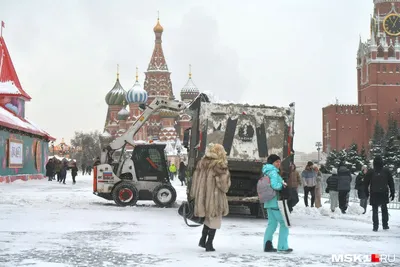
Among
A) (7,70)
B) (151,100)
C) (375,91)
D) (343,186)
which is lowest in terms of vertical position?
(343,186)

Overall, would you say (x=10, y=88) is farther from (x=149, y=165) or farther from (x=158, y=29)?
(x=158, y=29)

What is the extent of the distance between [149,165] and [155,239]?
9637 mm

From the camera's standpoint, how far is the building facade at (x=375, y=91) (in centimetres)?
13538

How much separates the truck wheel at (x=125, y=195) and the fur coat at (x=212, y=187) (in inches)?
413

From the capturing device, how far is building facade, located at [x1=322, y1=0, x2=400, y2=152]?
13538 cm

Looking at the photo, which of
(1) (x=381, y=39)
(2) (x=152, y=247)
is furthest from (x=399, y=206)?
(1) (x=381, y=39)

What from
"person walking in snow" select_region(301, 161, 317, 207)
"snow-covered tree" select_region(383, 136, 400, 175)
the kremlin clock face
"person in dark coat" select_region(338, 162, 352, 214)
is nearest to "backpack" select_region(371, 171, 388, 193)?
"person in dark coat" select_region(338, 162, 352, 214)

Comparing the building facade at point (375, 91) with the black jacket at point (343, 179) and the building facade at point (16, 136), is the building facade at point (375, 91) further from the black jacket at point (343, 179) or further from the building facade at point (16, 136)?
the black jacket at point (343, 179)

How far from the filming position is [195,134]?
17891 mm

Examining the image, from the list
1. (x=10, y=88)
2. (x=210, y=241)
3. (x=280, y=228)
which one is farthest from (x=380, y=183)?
(x=10, y=88)

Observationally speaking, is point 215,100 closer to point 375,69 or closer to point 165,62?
point 165,62

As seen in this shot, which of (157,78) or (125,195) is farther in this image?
(157,78)

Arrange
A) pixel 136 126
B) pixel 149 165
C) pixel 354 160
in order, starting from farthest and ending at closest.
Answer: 1. pixel 354 160
2. pixel 136 126
3. pixel 149 165

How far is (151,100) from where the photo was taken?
417 feet
